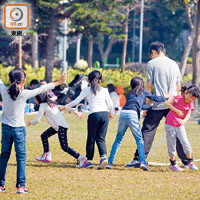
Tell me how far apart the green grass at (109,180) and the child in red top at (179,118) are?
0.96ft

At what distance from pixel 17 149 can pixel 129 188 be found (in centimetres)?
156

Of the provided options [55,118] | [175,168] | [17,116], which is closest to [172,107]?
[175,168]

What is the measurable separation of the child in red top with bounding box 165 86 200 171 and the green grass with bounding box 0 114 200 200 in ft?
0.96

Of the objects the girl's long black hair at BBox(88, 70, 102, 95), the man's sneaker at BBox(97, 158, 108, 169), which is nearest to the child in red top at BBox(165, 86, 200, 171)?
the man's sneaker at BBox(97, 158, 108, 169)

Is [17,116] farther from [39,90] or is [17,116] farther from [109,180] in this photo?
[109,180]

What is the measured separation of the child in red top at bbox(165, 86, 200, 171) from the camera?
7.48m

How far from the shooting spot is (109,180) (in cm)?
705

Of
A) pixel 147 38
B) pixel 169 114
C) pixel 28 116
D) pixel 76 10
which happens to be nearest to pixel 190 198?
pixel 169 114

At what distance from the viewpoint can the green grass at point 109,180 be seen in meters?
6.19

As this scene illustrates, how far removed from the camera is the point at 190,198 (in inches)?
239

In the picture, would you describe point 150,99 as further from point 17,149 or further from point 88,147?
point 17,149

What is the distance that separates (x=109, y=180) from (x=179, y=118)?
1510 millimetres

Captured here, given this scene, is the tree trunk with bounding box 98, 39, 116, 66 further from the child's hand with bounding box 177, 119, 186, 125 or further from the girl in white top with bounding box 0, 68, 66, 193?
the girl in white top with bounding box 0, 68, 66, 193

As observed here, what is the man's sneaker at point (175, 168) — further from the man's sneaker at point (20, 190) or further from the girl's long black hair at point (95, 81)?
the man's sneaker at point (20, 190)
